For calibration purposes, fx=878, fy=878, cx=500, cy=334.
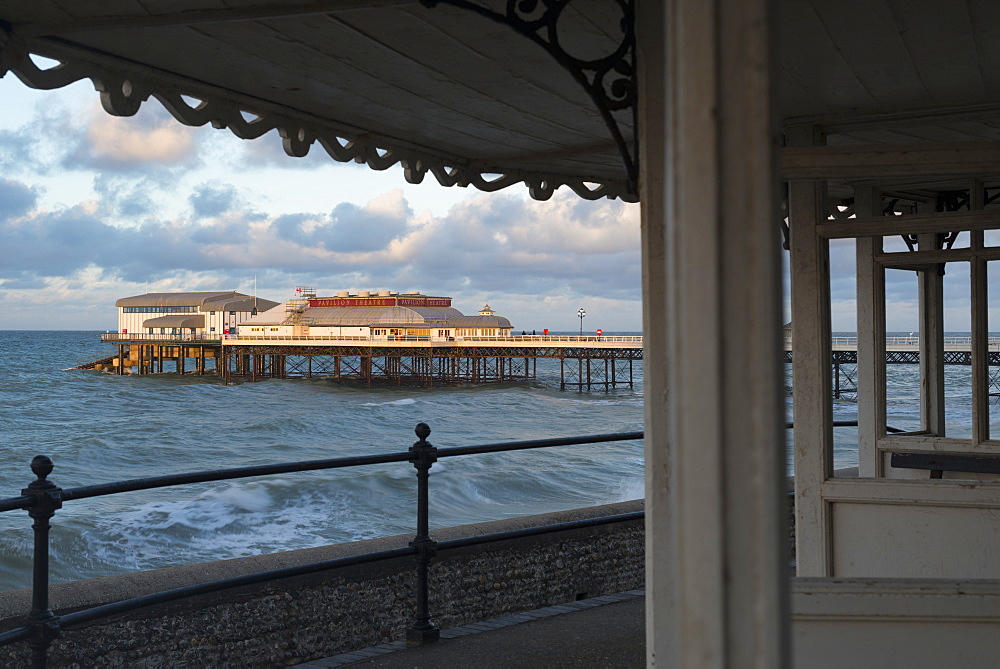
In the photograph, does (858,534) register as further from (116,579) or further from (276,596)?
(116,579)

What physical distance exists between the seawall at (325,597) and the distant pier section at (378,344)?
4458 centimetres

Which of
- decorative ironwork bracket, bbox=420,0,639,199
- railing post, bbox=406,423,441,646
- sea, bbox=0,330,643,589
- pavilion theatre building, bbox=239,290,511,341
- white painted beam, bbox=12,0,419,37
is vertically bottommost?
sea, bbox=0,330,643,589

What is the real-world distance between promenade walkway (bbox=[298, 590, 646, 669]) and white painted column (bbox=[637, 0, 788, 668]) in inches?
102

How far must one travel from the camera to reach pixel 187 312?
8169 cm

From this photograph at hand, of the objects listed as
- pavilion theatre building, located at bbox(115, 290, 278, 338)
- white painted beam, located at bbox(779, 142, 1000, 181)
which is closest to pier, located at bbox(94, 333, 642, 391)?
pavilion theatre building, located at bbox(115, 290, 278, 338)

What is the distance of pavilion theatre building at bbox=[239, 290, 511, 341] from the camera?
5991 cm

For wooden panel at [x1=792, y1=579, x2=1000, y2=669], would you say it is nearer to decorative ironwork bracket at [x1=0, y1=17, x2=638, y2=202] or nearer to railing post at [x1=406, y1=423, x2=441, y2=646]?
decorative ironwork bracket at [x1=0, y1=17, x2=638, y2=202]

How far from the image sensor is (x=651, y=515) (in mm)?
1605

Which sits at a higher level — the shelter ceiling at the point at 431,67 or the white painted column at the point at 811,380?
the shelter ceiling at the point at 431,67

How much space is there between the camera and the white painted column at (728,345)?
889 millimetres

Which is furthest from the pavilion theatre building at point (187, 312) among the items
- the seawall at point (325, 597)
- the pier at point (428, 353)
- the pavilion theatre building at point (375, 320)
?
the seawall at point (325, 597)

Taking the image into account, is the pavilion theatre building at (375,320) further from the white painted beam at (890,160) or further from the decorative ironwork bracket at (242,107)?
the white painted beam at (890,160)

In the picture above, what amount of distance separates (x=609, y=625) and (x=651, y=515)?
8.06 feet

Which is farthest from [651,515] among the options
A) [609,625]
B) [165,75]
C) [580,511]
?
[580,511]
